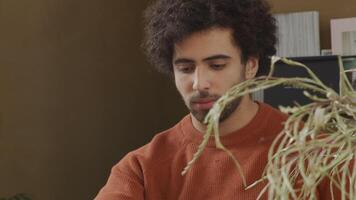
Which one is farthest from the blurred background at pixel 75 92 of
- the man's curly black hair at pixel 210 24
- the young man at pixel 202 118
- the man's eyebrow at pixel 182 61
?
the man's eyebrow at pixel 182 61

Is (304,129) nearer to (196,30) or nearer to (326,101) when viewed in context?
(326,101)

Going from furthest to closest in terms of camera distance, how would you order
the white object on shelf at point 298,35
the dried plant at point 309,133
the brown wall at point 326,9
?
the brown wall at point 326,9, the white object on shelf at point 298,35, the dried plant at point 309,133

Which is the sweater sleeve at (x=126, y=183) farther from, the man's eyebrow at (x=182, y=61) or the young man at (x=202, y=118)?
Answer: the man's eyebrow at (x=182, y=61)

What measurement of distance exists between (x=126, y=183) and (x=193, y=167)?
148mm

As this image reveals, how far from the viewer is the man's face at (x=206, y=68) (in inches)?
49.1

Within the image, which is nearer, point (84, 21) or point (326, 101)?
point (326, 101)

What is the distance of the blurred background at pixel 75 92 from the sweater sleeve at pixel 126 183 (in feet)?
3.64

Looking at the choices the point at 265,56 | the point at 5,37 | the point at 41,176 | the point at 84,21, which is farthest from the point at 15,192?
the point at 265,56

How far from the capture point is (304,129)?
1.70 ft

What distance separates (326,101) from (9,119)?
1936 millimetres

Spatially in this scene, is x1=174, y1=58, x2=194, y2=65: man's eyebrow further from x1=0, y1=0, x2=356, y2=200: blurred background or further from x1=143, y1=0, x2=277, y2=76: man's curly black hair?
x1=0, y1=0, x2=356, y2=200: blurred background

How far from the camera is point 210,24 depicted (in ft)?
4.34

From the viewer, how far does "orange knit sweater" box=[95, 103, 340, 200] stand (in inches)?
48.5

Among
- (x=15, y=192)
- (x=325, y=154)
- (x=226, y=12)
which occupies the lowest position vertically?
(x=15, y=192)
